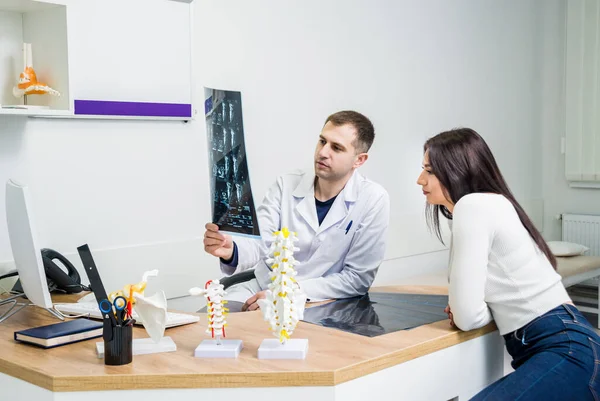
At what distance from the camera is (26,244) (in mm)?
2205

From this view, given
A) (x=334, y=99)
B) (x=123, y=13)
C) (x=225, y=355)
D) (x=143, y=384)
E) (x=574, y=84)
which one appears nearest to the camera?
(x=143, y=384)

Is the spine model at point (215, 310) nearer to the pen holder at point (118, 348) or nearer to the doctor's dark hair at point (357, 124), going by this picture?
the pen holder at point (118, 348)

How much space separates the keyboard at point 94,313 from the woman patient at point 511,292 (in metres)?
0.79

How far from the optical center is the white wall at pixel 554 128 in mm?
5625

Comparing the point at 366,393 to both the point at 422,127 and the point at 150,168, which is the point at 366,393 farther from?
the point at 422,127

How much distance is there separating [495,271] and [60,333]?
125 centimetres

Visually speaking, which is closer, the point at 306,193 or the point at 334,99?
the point at 306,193

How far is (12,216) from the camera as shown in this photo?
7.50 ft

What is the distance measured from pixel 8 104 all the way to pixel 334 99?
6.14ft

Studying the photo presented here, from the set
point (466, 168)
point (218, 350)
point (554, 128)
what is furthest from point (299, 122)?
point (554, 128)

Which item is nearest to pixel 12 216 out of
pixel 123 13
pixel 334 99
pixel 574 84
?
pixel 123 13

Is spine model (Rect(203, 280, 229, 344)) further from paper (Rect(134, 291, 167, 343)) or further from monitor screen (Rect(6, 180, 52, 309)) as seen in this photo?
monitor screen (Rect(6, 180, 52, 309))

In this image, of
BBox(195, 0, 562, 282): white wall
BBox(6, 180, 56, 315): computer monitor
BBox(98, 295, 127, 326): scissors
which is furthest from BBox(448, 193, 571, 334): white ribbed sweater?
BBox(195, 0, 562, 282): white wall

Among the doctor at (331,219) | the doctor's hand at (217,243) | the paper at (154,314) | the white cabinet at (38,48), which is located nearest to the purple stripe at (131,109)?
the white cabinet at (38,48)
